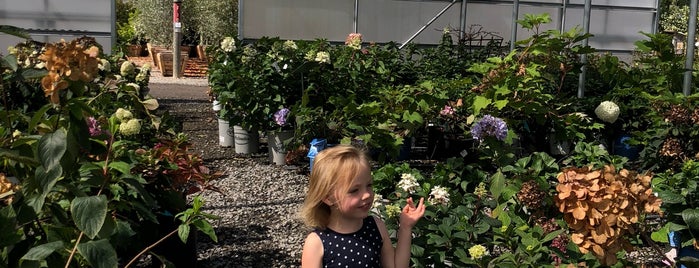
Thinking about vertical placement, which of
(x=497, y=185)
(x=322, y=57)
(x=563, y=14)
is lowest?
(x=497, y=185)

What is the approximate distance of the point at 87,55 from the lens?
4.51ft

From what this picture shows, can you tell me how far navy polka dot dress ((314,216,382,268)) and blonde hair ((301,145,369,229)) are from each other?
5 centimetres

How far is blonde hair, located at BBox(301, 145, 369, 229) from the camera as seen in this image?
179 cm

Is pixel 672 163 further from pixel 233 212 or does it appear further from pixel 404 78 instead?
pixel 404 78

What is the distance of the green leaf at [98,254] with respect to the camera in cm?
130

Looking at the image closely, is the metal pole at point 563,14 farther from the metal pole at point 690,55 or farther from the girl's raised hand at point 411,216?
the girl's raised hand at point 411,216

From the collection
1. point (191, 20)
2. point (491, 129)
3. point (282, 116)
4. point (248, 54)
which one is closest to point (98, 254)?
point (491, 129)

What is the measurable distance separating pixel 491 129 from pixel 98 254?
166 cm

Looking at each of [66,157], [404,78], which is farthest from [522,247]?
[404,78]

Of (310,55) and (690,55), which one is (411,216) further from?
(310,55)

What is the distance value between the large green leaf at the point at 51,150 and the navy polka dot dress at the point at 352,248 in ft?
2.51

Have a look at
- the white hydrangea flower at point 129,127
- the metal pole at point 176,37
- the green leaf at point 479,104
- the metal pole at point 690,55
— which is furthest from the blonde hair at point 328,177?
the metal pole at point 176,37

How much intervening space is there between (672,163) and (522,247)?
1.94 metres

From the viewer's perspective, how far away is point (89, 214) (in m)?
1.33
